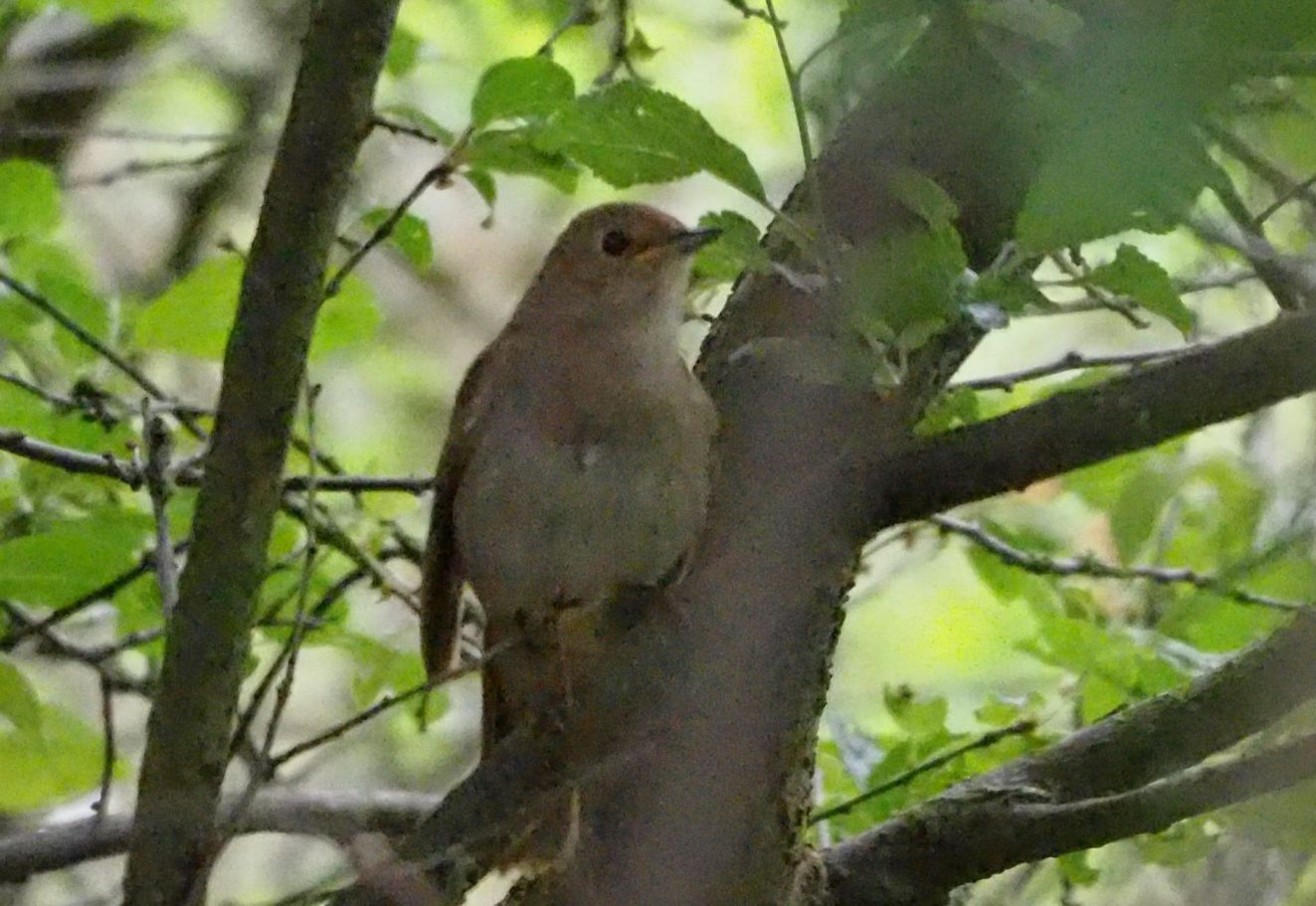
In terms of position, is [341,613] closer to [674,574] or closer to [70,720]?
[70,720]

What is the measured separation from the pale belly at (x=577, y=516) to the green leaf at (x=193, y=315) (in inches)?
18.1

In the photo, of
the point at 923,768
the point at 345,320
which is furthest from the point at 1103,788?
the point at 345,320

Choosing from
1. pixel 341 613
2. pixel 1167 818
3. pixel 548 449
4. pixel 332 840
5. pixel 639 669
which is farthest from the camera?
pixel 341 613

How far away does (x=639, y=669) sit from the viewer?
1.92 m

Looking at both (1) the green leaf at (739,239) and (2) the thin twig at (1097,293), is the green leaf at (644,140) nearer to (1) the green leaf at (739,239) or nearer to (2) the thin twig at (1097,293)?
(1) the green leaf at (739,239)

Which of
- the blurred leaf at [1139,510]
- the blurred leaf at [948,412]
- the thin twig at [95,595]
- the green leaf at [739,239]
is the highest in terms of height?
the blurred leaf at [1139,510]

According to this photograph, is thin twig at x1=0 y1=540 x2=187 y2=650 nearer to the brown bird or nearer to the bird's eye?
the brown bird

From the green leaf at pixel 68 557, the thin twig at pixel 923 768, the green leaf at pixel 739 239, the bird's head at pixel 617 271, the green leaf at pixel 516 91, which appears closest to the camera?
the green leaf at pixel 739 239

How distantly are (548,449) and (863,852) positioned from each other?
845 millimetres

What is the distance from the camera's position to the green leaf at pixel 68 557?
2193 mm

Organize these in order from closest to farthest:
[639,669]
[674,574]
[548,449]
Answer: [639,669]
[674,574]
[548,449]

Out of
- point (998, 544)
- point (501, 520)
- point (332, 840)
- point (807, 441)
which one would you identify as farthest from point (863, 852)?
point (998, 544)

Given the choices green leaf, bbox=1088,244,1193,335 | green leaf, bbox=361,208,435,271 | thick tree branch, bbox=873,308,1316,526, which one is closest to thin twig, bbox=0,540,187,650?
green leaf, bbox=361,208,435,271

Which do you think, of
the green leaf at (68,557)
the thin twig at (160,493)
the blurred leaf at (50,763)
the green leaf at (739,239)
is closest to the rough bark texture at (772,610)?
the green leaf at (739,239)
